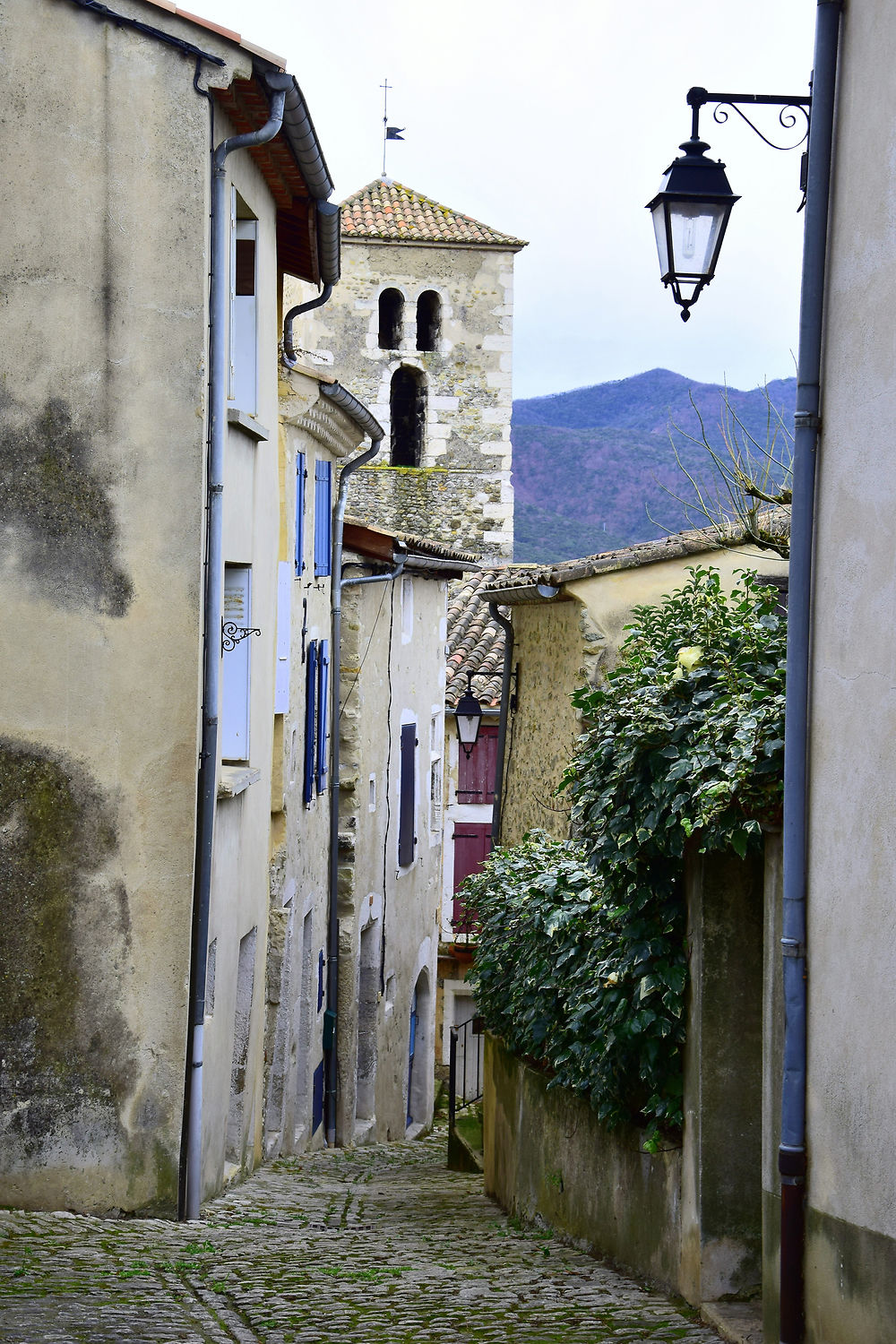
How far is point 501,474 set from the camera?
29.7 m

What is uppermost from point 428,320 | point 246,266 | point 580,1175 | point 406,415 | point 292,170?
point 428,320

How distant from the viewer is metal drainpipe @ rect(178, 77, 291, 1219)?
7512 millimetres

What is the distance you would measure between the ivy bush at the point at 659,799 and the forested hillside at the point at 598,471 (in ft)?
203

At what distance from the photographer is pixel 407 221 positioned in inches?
1188

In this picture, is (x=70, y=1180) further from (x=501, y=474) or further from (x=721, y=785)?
(x=501, y=474)

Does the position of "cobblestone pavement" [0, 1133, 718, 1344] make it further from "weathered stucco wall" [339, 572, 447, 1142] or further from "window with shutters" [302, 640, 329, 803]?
"weathered stucco wall" [339, 572, 447, 1142]

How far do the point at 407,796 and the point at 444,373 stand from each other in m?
13.8

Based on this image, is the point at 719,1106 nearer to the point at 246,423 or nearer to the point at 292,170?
the point at 246,423

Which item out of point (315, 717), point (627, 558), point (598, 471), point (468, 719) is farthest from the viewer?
point (598, 471)

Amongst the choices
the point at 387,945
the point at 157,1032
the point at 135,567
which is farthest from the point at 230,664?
the point at 387,945

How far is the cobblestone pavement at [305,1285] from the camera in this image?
520 centimetres

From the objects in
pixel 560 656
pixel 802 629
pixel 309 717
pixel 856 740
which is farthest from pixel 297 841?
pixel 856 740

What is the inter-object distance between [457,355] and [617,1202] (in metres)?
24.8

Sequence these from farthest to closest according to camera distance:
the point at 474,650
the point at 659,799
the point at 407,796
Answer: the point at 474,650 < the point at 407,796 < the point at 659,799
